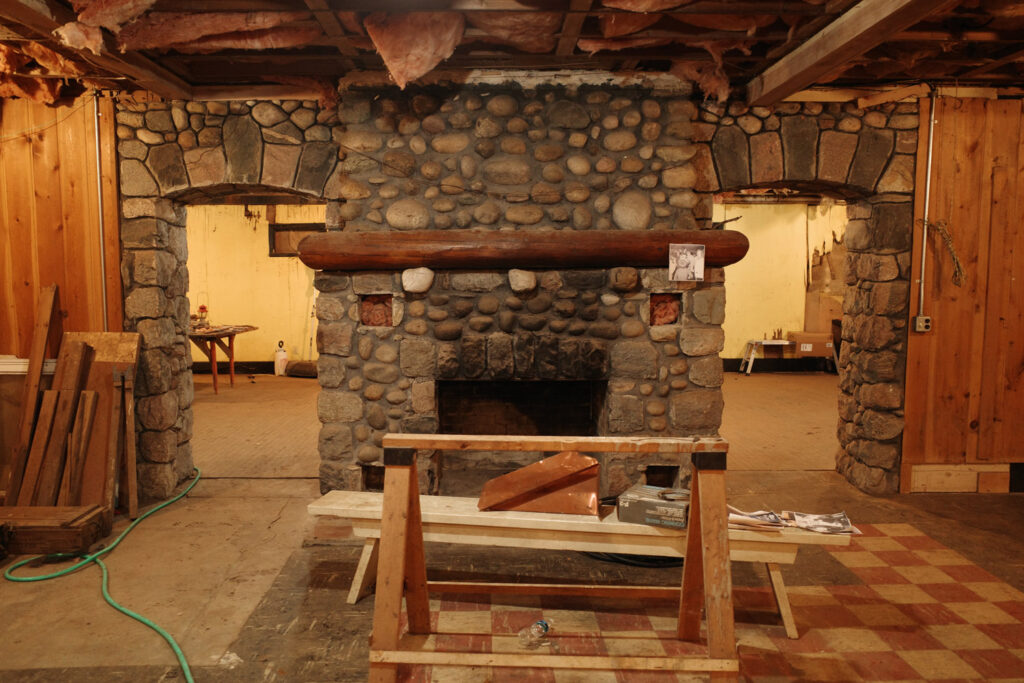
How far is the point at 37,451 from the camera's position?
10.9ft

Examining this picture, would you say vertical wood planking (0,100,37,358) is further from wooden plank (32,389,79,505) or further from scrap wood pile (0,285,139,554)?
wooden plank (32,389,79,505)

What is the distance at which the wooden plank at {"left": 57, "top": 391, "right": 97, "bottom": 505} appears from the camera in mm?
3303

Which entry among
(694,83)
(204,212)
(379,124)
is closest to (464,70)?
(379,124)

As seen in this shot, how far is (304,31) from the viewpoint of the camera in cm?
282

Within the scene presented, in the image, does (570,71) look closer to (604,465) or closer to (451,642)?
(604,465)

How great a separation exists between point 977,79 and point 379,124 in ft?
11.9

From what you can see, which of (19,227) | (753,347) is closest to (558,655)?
(19,227)

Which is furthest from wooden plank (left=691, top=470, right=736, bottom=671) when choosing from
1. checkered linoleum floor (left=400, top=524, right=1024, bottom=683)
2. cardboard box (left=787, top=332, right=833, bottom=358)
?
cardboard box (left=787, top=332, right=833, bottom=358)

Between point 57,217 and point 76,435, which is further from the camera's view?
point 57,217

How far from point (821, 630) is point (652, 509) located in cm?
91

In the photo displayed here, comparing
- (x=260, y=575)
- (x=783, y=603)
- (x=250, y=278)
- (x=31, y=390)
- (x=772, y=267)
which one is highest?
(x=772, y=267)

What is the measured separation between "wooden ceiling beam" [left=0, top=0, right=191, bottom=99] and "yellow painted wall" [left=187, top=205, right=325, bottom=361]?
544 cm

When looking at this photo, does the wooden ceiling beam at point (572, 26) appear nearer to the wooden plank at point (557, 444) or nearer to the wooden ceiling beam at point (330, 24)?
the wooden ceiling beam at point (330, 24)

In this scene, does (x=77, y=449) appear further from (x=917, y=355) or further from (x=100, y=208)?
(x=917, y=355)
